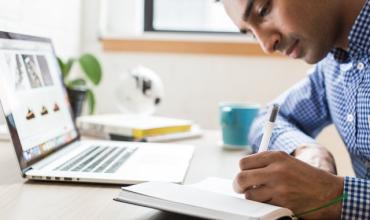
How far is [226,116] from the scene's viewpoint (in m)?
1.34

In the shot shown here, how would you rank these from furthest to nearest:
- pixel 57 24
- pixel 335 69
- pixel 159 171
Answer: pixel 57 24 → pixel 335 69 → pixel 159 171

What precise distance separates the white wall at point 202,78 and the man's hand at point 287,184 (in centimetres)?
138

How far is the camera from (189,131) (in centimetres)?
149

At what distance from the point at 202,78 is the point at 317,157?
112cm

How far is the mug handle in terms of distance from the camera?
1.33 m

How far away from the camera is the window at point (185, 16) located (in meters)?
2.30

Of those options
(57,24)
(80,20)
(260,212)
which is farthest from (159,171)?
(80,20)

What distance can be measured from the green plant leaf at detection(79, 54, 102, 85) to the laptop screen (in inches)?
17.5

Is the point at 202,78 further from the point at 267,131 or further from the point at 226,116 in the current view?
the point at 267,131

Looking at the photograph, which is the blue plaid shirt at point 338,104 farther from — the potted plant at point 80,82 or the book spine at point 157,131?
the potted plant at point 80,82

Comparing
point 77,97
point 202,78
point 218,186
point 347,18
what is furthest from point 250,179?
point 202,78

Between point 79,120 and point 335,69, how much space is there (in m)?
0.71

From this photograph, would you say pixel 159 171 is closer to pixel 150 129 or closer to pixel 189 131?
pixel 150 129

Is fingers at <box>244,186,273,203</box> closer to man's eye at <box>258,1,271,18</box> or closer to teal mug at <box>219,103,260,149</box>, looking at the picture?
man's eye at <box>258,1,271,18</box>
